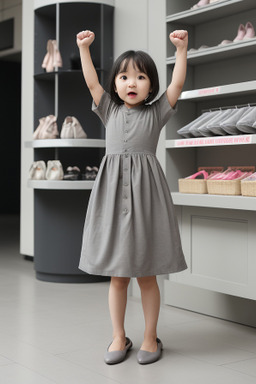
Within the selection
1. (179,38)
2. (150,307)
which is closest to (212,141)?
(179,38)

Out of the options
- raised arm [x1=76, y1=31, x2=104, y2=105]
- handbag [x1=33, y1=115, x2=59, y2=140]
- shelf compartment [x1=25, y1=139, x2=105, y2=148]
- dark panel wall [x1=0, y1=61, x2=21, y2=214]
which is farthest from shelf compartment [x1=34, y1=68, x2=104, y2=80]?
dark panel wall [x1=0, y1=61, x2=21, y2=214]

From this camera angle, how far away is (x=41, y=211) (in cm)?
477

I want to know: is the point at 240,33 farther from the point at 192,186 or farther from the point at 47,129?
the point at 47,129

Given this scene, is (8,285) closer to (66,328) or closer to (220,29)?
(66,328)

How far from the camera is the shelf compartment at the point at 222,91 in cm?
327

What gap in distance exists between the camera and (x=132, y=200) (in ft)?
8.75

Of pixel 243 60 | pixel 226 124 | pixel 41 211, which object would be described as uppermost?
pixel 243 60

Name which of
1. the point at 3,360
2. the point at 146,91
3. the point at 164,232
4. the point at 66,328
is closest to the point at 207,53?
the point at 146,91

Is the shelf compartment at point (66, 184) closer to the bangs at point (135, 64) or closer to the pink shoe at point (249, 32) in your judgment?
the pink shoe at point (249, 32)

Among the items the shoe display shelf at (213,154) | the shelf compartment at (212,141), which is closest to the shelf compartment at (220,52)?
the shoe display shelf at (213,154)

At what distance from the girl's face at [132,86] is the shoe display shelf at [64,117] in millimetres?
1736

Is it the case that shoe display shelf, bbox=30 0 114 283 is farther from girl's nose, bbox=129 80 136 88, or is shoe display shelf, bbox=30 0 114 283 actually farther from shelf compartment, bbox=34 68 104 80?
girl's nose, bbox=129 80 136 88

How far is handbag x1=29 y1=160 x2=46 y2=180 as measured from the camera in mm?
4559

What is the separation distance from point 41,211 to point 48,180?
0.40m
